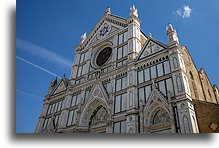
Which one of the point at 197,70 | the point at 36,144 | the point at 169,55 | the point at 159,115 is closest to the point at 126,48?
the point at 169,55

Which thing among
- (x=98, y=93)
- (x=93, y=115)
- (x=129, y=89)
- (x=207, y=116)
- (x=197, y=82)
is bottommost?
(x=207, y=116)

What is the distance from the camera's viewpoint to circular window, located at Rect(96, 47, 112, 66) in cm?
1569

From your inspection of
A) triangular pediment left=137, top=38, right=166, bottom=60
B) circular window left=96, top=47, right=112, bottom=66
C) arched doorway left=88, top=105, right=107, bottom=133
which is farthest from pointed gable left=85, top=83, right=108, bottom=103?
triangular pediment left=137, top=38, right=166, bottom=60

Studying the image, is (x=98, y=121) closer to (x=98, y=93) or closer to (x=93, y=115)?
(x=93, y=115)

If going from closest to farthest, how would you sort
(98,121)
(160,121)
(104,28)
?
(160,121)
(98,121)
(104,28)

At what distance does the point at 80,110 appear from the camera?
13.7 m

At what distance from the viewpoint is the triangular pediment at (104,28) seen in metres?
16.7

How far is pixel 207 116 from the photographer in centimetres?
825

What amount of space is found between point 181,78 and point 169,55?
187 cm

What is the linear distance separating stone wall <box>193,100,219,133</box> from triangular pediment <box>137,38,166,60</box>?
4.37 m

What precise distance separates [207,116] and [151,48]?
5798 millimetres

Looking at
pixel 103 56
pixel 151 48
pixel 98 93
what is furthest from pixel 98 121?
pixel 151 48

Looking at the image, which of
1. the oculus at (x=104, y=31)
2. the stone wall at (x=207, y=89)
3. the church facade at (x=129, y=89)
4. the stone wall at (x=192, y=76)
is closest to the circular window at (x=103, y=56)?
the church facade at (x=129, y=89)
